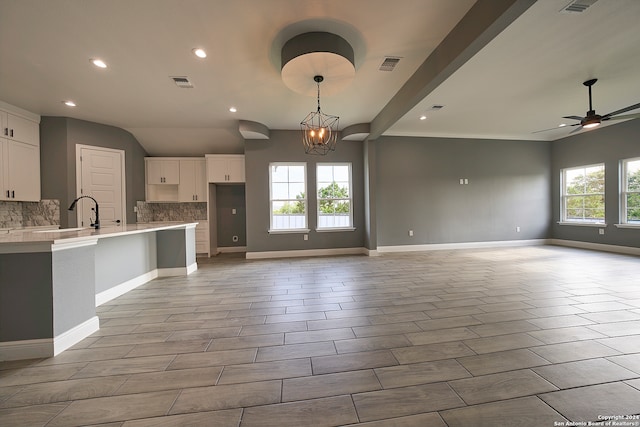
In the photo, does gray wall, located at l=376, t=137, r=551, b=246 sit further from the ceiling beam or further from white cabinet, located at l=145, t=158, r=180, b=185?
white cabinet, located at l=145, t=158, r=180, b=185

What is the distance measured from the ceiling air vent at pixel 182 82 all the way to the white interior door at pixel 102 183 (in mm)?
3051

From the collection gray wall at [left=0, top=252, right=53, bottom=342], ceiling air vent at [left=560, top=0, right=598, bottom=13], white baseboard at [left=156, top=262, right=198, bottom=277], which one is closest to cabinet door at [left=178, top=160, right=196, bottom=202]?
white baseboard at [left=156, top=262, right=198, bottom=277]

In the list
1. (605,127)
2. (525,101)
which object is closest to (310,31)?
(525,101)

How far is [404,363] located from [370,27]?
3111 millimetres

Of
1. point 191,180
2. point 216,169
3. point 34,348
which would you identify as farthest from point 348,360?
point 191,180

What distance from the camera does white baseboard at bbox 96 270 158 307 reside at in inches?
116

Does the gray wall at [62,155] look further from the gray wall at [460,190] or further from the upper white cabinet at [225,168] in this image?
the gray wall at [460,190]

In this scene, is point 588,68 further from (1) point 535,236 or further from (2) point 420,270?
(1) point 535,236

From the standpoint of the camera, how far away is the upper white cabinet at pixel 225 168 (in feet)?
19.7

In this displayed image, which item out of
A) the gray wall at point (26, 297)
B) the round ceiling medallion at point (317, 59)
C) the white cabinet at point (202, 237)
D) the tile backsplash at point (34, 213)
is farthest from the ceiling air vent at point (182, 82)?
the tile backsplash at point (34, 213)

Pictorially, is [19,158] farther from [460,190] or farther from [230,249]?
[460,190]

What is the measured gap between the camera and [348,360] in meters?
1.76

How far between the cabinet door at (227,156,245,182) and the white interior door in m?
2.27

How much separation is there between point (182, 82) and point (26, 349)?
3411 millimetres
